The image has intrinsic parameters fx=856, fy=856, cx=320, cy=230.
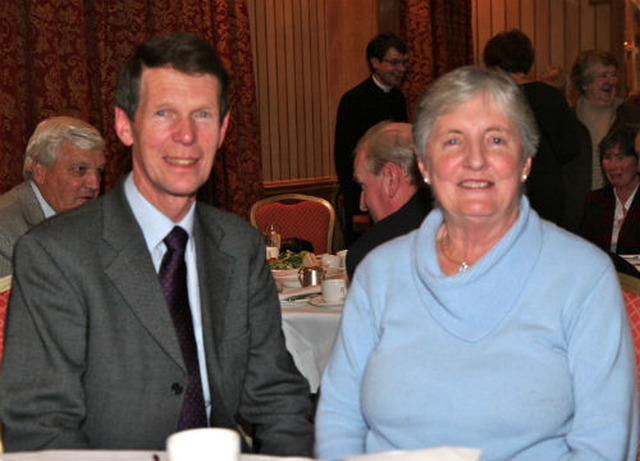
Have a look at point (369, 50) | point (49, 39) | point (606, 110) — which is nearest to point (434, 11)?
point (369, 50)

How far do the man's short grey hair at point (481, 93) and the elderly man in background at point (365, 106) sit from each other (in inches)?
177

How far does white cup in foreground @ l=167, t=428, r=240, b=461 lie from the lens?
104 centimetres

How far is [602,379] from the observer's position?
4.99 feet

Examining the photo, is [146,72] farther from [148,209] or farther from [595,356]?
[595,356]

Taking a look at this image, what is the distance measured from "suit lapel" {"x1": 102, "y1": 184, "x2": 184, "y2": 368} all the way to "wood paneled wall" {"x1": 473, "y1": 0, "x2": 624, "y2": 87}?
7.48 metres

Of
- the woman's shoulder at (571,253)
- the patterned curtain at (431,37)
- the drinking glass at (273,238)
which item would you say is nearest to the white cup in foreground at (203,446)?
the woman's shoulder at (571,253)

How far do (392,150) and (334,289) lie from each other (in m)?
0.56

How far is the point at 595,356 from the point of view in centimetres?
153

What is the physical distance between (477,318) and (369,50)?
509cm

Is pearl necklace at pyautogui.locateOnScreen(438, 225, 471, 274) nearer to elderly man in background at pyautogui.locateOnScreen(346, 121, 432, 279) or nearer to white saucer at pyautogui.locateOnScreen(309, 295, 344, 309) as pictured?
elderly man in background at pyautogui.locateOnScreen(346, 121, 432, 279)

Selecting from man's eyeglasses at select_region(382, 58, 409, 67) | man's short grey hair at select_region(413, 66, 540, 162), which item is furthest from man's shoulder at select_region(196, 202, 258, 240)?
man's eyeglasses at select_region(382, 58, 409, 67)

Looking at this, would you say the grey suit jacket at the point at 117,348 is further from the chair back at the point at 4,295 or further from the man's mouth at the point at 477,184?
the man's mouth at the point at 477,184

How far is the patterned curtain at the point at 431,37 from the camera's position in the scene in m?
8.03

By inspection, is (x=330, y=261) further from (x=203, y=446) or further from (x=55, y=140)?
(x=203, y=446)
